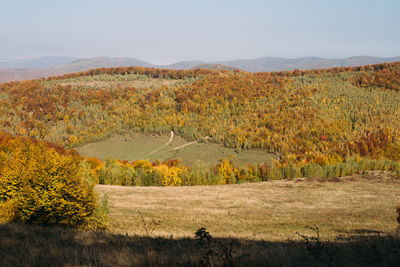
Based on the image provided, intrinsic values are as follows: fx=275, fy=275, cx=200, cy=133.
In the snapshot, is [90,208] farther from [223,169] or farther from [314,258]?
[223,169]

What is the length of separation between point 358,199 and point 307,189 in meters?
16.4

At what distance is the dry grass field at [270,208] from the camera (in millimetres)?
34844

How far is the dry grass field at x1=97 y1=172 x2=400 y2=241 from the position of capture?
34844 mm

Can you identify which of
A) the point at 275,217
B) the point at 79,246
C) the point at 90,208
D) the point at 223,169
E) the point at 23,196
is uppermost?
the point at 79,246

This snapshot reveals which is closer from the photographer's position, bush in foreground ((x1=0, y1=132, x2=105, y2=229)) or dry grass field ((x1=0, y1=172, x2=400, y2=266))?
dry grass field ((x1=0, y1=172, x2=400, y2=266))

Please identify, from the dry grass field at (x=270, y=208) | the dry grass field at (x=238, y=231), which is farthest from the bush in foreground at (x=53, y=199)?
the dry grass field at (x=270, y=208)

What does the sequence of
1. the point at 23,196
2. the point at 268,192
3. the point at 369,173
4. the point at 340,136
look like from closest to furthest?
the point at 23,196, the point at 268,192, the point at 369,173, the point at 340,136

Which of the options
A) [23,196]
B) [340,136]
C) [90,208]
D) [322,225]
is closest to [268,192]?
[322,225]

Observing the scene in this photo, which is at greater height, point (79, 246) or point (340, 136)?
point (79, 246)

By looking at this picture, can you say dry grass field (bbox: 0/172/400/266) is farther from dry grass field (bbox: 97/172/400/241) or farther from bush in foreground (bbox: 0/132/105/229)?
bush in foreground (bbox: 0/132/105/229)

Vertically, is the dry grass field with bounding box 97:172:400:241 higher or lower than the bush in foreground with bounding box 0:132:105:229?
lower

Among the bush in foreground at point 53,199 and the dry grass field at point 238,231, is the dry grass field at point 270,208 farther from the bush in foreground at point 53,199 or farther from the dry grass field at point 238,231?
the bush in foreground at point 53,199

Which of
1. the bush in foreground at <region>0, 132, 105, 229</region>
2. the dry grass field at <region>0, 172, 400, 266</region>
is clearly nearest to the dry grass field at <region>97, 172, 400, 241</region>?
the dry grass field at <region>0, 172, 400, 266</region>

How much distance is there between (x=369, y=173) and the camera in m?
105
